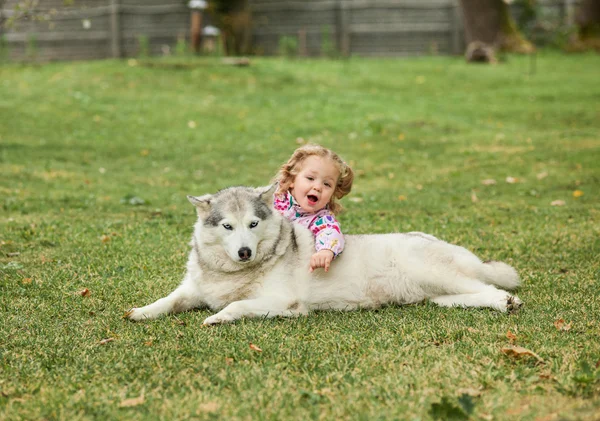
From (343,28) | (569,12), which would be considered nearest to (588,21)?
(569,12)

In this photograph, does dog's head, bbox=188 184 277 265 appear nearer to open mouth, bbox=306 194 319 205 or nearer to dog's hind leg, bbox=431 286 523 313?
open mouth, bbox=306 194 319 205

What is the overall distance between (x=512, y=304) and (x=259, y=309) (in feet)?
5.83

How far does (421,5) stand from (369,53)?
244 centimetres

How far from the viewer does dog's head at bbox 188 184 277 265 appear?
4703mm

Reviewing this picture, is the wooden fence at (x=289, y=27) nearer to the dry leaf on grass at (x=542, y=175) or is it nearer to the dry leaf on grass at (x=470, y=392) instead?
the dry leaf on grass at (x=542, y=175)

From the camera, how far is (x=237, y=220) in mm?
4785

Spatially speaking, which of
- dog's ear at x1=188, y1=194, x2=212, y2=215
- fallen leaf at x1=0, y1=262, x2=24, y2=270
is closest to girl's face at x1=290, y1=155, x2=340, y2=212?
dog's ear at x1=188, y1=194, x2=212, y2=215

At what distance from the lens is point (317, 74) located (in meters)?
21.0

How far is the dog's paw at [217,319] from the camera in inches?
183

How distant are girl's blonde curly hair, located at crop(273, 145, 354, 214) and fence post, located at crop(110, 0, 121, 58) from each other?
21062 millimetres

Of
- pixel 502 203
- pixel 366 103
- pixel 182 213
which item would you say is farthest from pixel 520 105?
pixel 182 213

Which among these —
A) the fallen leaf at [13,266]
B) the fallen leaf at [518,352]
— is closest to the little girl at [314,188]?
the fallen leaf at [518,352]

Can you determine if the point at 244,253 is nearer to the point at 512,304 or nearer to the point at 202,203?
the point at 202,203

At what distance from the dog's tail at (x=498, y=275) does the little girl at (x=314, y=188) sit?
1.13m
